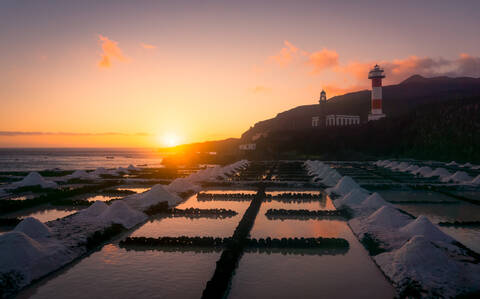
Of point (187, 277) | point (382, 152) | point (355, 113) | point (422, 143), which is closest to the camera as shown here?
point (187, 277)

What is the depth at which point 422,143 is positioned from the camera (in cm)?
7688

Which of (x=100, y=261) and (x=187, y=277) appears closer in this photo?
(x=187, y=277)

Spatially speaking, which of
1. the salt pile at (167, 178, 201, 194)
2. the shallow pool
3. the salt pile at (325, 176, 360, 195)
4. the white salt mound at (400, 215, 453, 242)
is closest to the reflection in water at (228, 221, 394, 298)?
the shallow pool

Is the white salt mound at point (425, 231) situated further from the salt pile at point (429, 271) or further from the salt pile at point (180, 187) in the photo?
the salt pile at point (180, 187)

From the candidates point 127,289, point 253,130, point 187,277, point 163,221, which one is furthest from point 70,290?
point 253,130

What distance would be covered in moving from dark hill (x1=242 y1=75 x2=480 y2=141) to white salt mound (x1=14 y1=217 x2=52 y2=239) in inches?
4942

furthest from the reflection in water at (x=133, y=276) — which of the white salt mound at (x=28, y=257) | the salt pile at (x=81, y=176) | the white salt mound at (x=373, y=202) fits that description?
the salt pile at (x=81, y=176)

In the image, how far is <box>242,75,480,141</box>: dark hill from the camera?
14875cm

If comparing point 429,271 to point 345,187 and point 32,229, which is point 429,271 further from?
point 345,187

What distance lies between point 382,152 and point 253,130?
3262 inches

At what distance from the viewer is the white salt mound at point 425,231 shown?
13.7m

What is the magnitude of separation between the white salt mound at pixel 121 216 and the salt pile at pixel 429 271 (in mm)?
12270

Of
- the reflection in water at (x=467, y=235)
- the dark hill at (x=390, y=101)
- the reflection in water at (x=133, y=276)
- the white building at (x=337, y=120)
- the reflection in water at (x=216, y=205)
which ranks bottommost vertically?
the reflection in water at (x=133, y=276)

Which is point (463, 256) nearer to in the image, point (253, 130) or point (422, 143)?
point (422, 143)
